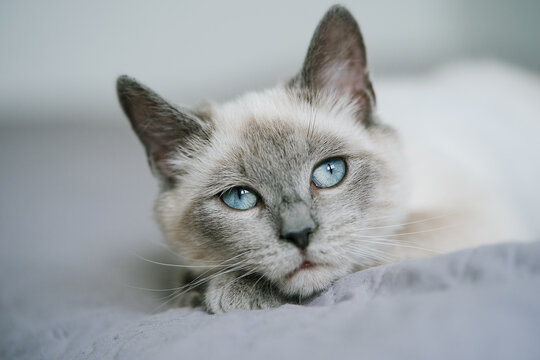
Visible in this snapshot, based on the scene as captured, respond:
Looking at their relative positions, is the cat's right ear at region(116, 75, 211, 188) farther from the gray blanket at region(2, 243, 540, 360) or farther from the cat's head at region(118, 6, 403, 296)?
the gray blanket at region(2, 243, 540, 360)

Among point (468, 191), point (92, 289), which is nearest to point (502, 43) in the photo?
point (468, 191)

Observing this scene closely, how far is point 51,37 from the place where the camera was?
259 cm

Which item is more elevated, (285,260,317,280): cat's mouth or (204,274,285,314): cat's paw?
(285,260,317,280): cat's mouth

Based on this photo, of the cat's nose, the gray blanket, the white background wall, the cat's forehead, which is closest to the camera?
the gray blanket

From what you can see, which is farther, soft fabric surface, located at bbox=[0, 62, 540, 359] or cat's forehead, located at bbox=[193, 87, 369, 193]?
cat's forehead, located at bbox=[193, 87, 369, 193]

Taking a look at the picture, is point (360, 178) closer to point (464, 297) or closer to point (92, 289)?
point (464, 297)

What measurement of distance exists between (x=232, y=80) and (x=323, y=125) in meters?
1.76

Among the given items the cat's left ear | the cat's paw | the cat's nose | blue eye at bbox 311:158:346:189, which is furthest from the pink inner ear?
the cat's paw

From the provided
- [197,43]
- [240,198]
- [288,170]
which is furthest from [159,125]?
[197,43]

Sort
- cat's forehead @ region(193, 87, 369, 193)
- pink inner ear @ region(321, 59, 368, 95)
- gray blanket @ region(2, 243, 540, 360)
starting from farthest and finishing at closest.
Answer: pink inner ear @ region(321, 59, 368, 95)
cat's forehead @ region(193, 87, 369, 193)
gray blanket @ region(2, 243, 540, 360)

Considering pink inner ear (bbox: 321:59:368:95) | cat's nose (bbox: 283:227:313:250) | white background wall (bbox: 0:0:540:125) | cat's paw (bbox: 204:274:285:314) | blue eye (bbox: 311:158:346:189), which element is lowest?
cat's paw (bbox: 204:274:285:314)

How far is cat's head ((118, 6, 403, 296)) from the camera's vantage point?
989 millimetres

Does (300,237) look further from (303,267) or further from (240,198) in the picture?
(240,198)

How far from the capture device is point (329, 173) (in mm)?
1127
